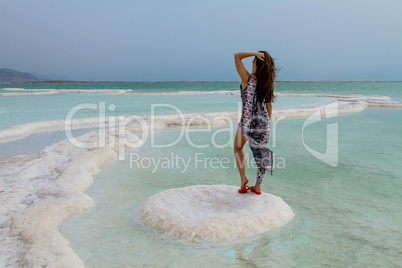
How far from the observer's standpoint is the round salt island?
299cm

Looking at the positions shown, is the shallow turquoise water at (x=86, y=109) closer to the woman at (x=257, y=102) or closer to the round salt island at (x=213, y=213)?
the round salt island at (x=213, y=213)

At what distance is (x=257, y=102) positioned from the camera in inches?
133

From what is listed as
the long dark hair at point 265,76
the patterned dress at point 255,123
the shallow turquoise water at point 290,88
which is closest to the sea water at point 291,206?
the patterned dress at point 255,123

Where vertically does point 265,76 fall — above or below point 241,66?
below

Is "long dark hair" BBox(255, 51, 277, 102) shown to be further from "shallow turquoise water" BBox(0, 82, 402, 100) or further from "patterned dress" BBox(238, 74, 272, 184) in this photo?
"shallow turquoise water" BBox(0, 82, 402, 100)

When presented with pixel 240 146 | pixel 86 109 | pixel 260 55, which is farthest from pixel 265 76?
pixel 86 109

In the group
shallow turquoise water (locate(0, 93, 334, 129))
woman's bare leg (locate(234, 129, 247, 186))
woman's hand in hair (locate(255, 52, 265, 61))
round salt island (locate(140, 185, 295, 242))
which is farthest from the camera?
shallow turquoise water (locate(0, 93, 334, 129))

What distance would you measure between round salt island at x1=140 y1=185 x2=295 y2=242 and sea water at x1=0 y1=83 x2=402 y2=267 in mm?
105

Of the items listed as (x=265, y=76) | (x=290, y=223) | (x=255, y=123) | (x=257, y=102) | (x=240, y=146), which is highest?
(x=265, y=76)

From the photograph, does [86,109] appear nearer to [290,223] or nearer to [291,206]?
[291,206]

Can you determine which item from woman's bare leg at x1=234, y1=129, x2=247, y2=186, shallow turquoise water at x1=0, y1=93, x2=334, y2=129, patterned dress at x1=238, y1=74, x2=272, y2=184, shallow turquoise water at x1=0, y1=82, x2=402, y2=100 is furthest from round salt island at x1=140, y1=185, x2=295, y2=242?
shallow turquoise water at x1=0, y1=82, x2=402, y2=100

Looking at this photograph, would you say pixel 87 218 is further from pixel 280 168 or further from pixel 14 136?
pixel 14 136

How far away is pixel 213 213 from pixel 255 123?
40.3 inches

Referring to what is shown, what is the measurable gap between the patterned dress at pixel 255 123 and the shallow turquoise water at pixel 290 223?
0.74 meters
